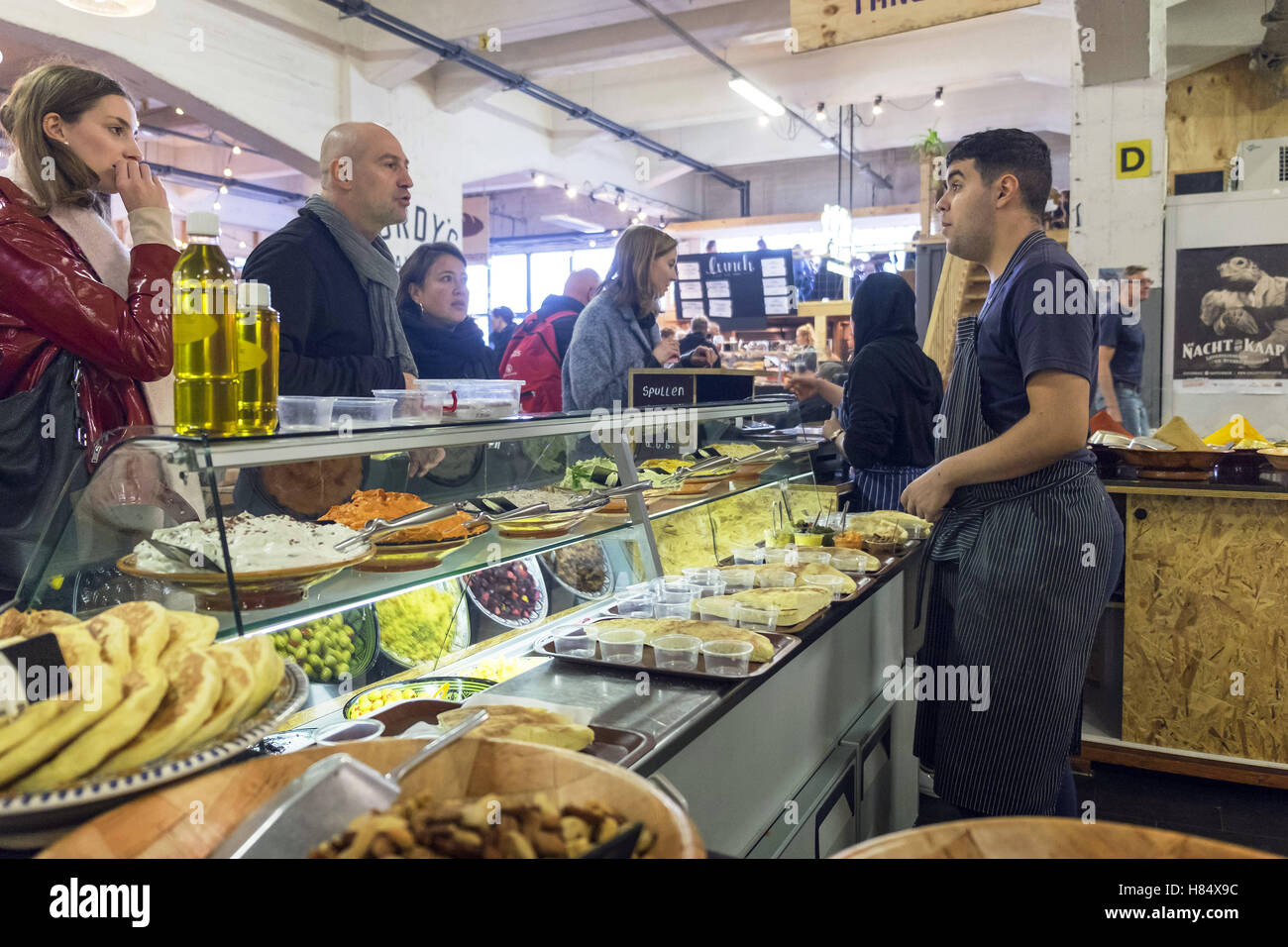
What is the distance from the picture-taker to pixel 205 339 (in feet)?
5.12

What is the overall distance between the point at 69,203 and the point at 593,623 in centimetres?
166

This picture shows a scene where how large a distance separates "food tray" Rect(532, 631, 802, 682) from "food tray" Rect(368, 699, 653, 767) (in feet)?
1.16

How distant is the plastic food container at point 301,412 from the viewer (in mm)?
1805

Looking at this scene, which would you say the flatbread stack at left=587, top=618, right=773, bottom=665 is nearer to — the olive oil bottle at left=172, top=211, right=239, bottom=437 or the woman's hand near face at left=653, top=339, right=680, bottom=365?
the olive oil bottle at left=172, top=211, right=239, bottom=437

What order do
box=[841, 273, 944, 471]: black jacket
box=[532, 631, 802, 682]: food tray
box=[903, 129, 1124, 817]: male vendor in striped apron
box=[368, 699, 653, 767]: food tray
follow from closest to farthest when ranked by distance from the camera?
box=[368, 699, 653, 767]: food tray < box=[532, 631, 802, 682]: food tray < box=[903, 129, 1124, 817]: male vendor in striped apron < box=[841, 273, 944, 471]: black jacket

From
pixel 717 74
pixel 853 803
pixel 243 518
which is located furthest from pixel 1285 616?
pixel 717 74

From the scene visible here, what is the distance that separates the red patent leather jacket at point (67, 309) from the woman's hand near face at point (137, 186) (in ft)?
0.58

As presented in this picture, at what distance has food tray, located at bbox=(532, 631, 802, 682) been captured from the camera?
1994mm

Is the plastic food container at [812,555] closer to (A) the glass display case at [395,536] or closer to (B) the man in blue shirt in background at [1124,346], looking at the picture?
(A) the glass display case at [395,536]

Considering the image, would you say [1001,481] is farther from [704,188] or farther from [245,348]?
[704,188]

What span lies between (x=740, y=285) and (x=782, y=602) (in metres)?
8.25

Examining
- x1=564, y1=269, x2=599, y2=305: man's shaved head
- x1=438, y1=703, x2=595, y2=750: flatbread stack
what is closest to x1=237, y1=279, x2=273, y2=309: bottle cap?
x1=438, y1=703, x2=595, y2=750: flatbread stack

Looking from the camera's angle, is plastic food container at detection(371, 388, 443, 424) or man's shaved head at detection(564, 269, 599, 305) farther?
man's shaved head at detection(564, 269, 599, 305)

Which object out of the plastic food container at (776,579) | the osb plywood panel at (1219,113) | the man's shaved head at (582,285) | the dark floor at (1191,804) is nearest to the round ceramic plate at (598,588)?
the plastic food container at (776,579)
